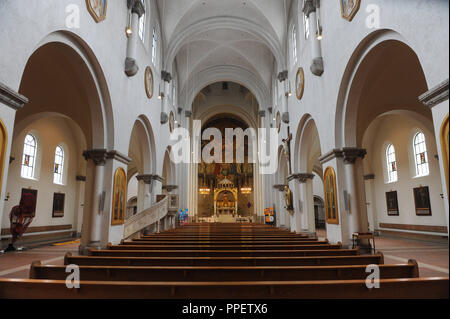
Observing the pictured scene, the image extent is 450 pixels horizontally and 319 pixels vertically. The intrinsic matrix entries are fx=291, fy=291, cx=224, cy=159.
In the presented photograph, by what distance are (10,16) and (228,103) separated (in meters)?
23.5

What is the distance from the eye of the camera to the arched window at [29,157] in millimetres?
12422

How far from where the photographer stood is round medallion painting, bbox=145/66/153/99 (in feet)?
40.3

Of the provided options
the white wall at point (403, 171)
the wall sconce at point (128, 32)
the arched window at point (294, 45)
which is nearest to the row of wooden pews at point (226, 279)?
the wall sconce at point (128, 32)

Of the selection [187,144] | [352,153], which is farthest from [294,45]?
[187,144]

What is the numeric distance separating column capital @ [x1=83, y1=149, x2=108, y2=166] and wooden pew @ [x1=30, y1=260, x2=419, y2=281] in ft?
16.8

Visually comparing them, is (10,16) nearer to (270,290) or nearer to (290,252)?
(270,290)

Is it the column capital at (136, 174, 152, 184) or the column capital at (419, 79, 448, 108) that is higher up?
the column capital at (136, 174, 152, 184)

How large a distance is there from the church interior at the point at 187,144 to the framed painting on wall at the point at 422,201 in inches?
2.7

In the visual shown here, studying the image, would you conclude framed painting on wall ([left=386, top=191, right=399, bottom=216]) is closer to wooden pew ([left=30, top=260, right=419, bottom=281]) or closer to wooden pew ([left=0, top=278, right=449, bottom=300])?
wooden pew ([left=30, top=260, right=419, bottom=281])

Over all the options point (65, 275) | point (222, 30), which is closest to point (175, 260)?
point (65, 275)

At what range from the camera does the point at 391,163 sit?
14.2m

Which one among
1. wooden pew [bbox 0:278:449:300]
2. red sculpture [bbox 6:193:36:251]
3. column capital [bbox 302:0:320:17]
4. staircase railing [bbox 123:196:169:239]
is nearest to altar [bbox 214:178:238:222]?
staircase railing [bbox 123:196:169:239]

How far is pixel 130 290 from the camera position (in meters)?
3.17

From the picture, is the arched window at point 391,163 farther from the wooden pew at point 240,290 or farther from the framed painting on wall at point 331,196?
the wooden pew at point 240,290
